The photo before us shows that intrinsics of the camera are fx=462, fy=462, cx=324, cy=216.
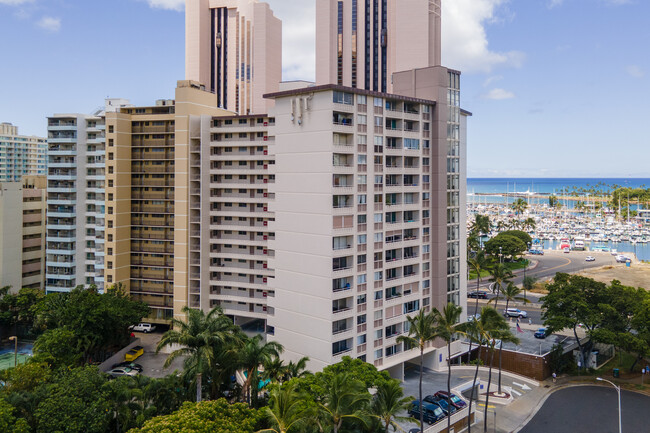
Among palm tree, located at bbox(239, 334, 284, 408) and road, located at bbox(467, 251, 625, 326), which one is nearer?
palm tree, located at bbox(239, 334, 284, 408)

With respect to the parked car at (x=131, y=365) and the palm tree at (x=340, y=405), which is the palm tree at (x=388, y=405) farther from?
the parked car at (x=131, y=365)

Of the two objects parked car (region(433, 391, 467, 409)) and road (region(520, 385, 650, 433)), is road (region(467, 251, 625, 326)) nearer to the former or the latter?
road (region(520, 385, 650, 433))

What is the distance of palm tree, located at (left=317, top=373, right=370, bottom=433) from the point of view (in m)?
31.2

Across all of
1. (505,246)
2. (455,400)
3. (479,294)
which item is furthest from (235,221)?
(505,246)

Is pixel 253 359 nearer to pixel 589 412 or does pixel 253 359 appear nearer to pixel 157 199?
pixel 589 412

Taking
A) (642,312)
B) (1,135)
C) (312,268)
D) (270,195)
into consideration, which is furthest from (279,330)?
(1,135)

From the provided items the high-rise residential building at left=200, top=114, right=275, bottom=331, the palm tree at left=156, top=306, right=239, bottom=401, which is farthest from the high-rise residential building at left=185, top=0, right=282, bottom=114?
the palm tree at left=156, top=306, right=239, bottom=401

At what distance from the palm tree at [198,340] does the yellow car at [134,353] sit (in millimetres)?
29394

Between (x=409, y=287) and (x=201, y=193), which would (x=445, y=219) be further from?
(x=201, y=193)

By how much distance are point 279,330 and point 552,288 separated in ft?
130

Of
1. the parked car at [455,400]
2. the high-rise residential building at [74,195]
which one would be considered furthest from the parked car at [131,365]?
the parked car at [455,400]

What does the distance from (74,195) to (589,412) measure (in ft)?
270

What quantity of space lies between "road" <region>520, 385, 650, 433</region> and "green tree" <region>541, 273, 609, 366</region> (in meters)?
7.47

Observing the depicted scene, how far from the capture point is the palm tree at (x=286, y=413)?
1139 inches
